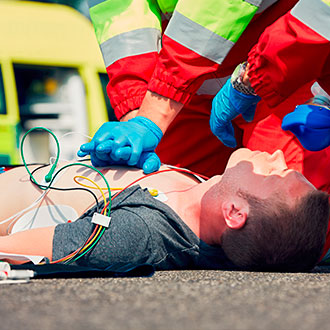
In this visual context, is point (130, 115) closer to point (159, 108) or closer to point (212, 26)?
point (159, 108)

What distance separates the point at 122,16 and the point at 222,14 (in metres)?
0.56

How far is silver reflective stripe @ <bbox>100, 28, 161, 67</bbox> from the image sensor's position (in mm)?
2223

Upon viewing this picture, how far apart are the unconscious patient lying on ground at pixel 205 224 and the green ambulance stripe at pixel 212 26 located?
463 millimetres

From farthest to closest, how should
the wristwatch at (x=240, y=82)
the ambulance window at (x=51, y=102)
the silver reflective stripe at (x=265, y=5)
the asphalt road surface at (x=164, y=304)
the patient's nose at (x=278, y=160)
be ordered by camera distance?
the ambulance window at (x=51, y=102) < the silver reflective stripe at (x=265, y=5) < the wristwatch at (x=240, y=82) < the patient's nose at (x=278, y=160) < the asphalt road surface at (x=164, y=304)

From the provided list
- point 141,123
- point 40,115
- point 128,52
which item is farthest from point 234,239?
point 40,115

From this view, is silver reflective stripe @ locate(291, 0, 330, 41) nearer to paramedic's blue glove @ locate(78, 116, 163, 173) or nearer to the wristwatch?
the wristwatch

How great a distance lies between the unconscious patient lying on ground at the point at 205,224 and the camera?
5.23 feet

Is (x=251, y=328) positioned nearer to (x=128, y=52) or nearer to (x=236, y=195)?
(x=236, y=195)

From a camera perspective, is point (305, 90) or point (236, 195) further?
point (305, 90)

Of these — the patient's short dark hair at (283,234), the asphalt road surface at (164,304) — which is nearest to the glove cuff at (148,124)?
the patient's short dark hair at (283,234)

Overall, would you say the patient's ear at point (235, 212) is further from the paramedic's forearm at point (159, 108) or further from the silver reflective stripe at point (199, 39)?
the silver reflective stripe at point (199, 39)

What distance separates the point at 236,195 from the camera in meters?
1.73

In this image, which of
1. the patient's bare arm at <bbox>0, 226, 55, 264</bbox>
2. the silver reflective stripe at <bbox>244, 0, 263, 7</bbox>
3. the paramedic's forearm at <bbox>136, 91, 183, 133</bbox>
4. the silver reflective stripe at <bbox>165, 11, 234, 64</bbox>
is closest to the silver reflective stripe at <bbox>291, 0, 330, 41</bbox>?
the silver reflective stripe at <bbox>244, 0, 263, 7</bbox>

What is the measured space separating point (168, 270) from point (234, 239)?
26 cm
